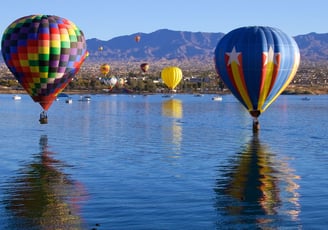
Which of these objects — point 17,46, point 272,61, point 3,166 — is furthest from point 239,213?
point 17,46

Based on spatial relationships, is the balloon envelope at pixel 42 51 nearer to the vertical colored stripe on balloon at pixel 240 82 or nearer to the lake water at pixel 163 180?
the lake water at pixel 163 180

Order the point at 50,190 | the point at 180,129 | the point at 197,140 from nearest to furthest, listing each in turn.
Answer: the point at 50,190 → the point at 197,140 → the point at 180,129

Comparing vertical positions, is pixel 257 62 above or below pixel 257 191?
above

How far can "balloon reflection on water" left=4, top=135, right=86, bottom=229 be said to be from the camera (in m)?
23.0

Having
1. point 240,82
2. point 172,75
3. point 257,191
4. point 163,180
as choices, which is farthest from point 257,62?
point 172,75

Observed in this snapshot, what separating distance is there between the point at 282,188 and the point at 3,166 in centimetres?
1479

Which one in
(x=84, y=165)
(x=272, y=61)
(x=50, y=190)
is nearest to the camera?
(x=50, y=190)

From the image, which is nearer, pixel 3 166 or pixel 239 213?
pixel 239 213

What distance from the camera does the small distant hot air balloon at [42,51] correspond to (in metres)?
50.3

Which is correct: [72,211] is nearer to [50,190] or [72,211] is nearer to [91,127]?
[50,190]

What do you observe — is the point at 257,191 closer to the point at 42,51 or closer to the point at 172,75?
the point at 42,51

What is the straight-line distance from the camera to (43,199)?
26.8 metres

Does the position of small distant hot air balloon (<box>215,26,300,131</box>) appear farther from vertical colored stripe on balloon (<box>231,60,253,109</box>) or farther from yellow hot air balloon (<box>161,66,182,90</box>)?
yellow hot air balloon (<box>161,66,182,90</box>)

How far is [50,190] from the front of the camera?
94.6 feet
